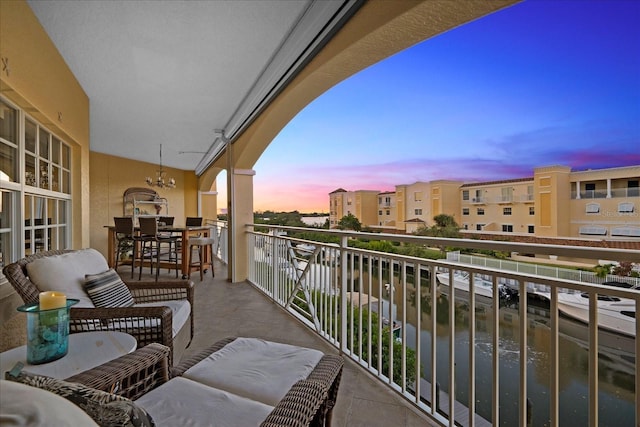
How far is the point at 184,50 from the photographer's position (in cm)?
290

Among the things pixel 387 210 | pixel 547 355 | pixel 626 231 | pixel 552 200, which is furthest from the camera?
pixel 387 210

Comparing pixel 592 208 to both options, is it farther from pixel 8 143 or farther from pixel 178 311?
pixel 8 143

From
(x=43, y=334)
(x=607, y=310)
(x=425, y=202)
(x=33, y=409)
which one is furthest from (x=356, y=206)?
(x=33, y=409)

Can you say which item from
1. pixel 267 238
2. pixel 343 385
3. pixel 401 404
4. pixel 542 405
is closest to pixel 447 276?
pixel 401 404

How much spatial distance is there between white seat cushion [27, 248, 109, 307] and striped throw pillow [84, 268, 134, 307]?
33 mm

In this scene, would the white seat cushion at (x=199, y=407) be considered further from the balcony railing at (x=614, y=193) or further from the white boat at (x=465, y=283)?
the balcony railing at (x=614, y=193)

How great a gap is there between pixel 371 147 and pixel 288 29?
1219 cm

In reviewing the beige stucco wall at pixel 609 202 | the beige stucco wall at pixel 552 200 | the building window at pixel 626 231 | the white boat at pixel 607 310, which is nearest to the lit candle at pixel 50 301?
the white boat at pixel 607 310

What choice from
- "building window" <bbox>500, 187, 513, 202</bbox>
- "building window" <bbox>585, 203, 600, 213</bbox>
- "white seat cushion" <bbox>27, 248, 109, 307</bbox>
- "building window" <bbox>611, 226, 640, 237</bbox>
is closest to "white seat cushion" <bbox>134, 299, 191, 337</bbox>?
"white seat cushion" <bbox>27, 248, 109, 307</bbox>

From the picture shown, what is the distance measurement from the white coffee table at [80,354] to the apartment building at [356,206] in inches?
225

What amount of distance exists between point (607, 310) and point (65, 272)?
8.57 ft

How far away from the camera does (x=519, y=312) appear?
1324 millimetres

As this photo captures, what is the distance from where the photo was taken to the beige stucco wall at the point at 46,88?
1.99 metres

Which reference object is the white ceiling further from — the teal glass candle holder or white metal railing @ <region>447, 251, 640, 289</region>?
the teal glass candle holder
